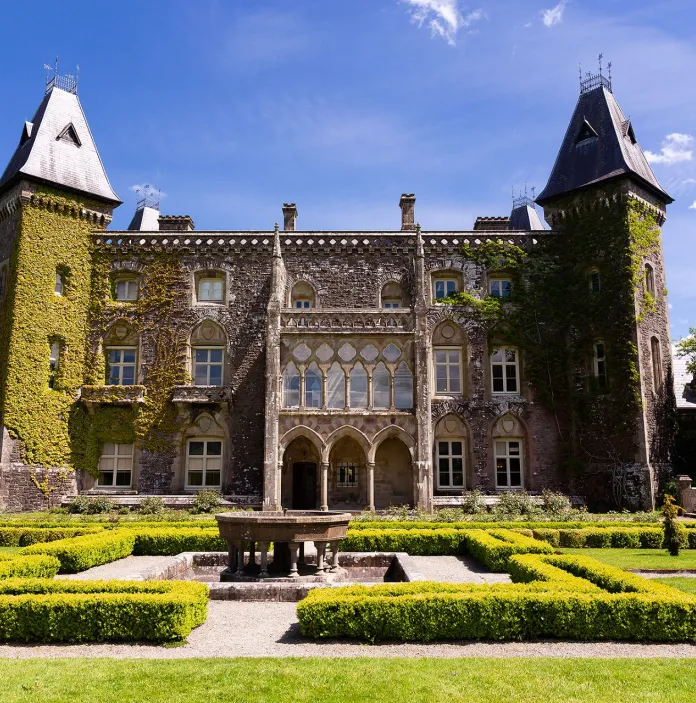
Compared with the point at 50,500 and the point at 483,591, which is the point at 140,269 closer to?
the point at 50,500

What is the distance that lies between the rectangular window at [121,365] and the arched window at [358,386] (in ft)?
31.1

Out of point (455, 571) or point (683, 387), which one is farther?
point (683, 387)

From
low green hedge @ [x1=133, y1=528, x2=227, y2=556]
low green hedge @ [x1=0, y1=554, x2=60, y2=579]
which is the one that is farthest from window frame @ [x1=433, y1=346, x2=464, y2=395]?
low green hedge @ [x1=0, y1=554, x2=60, y2=579]

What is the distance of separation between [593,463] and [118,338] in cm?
2014

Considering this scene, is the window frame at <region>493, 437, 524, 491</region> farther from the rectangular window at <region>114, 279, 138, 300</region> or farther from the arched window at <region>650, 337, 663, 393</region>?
the rectangular window at <region>114, 279, 138, 300</region>

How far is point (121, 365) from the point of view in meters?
29.1

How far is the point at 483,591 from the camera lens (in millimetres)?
9695

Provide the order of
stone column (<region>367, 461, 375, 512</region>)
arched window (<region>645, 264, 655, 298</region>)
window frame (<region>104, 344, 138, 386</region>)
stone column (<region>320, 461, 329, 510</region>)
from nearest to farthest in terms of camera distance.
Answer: stone column (<region>367, 461, 375, 512</region>)
stone column (<region>320, 461, 329, 510</region>)
arched window (<region>645, 264, 655, 298</region>)
window frame (<region>104, 344, 138, 386</region>)

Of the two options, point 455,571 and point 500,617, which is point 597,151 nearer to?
point 455,571

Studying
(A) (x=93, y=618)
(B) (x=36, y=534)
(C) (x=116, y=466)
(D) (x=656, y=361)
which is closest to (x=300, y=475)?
(C) (x=116, y=466)

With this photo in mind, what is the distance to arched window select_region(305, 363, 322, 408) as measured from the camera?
26938 mm

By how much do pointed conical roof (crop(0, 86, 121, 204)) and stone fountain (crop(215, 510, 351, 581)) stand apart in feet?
67.2

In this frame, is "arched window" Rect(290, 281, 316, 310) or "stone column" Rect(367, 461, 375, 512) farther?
"arched window" Rect(290, 281, 316, 310)

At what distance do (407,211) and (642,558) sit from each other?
20127 mm
